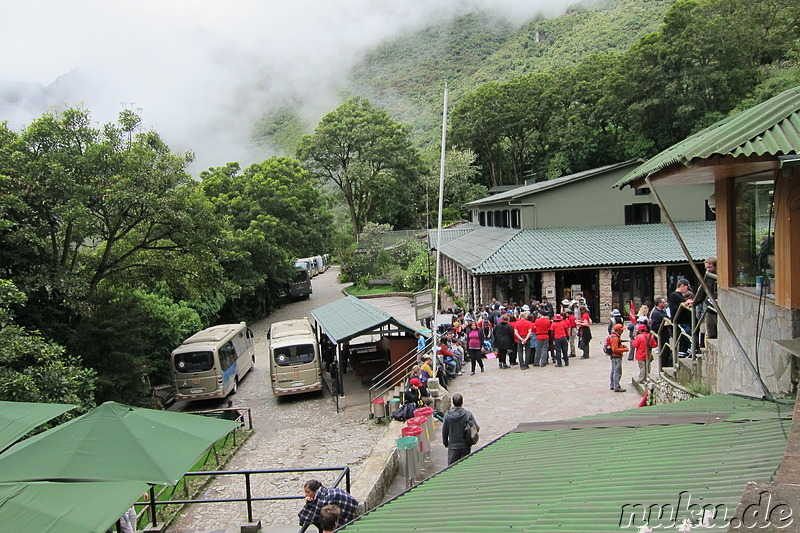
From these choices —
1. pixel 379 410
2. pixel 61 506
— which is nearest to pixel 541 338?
pixel 379 410

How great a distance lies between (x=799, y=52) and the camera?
41281 millimetres

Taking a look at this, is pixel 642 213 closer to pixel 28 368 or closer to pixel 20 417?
pixel 28 368

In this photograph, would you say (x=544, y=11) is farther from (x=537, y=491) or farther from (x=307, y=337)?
(x=537, y=491)

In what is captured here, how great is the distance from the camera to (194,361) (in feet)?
72.2

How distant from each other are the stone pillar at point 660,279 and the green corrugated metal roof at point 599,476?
74.7 ft

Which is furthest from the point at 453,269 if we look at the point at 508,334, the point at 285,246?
the point at 508,334

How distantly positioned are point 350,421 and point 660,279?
17.5 metres

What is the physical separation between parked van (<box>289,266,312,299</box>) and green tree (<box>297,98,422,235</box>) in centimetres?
1751

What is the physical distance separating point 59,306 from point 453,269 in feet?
78.8

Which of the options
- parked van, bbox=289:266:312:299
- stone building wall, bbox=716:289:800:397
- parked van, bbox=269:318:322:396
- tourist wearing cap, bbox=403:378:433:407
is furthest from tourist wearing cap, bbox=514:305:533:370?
parked van, bbox=289:266:312:299

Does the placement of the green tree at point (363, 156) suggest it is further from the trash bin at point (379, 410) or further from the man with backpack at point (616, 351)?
the man with backpack at point (616, 351)

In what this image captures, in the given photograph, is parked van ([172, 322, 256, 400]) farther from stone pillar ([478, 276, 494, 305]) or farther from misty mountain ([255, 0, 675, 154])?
misty mountain ([255, 0, 675, 154])

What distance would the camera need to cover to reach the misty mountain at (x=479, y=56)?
10712cm
